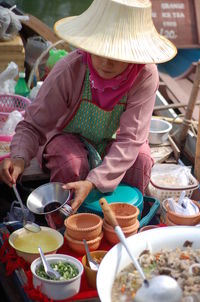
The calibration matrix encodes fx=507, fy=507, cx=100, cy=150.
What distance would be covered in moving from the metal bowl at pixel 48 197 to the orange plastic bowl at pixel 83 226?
16 centimetres

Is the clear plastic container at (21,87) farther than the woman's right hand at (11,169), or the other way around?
the clear plastic container at (21,87)

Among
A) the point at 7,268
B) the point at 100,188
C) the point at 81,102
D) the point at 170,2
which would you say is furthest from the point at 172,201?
the point at 170,2

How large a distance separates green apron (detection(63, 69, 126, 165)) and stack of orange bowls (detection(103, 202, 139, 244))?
48cm

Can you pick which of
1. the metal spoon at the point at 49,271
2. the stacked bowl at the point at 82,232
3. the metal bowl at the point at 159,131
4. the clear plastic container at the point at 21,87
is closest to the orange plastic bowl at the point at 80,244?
the stacked bowl at the point at 82,232

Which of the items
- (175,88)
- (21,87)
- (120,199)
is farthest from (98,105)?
(175,88)

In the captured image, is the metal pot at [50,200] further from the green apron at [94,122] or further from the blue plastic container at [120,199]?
the green apron at [94,122]

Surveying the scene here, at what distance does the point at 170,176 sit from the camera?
11.6 feet

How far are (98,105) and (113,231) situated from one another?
0.80 meters

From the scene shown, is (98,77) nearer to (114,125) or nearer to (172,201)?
(114,125)

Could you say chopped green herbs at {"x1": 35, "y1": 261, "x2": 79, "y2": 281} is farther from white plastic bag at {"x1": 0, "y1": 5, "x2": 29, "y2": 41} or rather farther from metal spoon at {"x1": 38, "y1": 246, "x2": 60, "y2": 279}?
white plastic bag at {"x1": 0, "y1": 5, "x2": 29, "y2": 41}

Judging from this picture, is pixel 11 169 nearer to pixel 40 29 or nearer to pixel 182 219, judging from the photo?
pixel 182 219

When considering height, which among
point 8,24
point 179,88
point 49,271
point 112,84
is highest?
point 8,24

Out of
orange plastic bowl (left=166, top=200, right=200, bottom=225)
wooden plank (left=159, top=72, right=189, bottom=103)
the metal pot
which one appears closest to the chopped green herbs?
the metal pot

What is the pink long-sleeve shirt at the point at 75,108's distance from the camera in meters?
2.91
